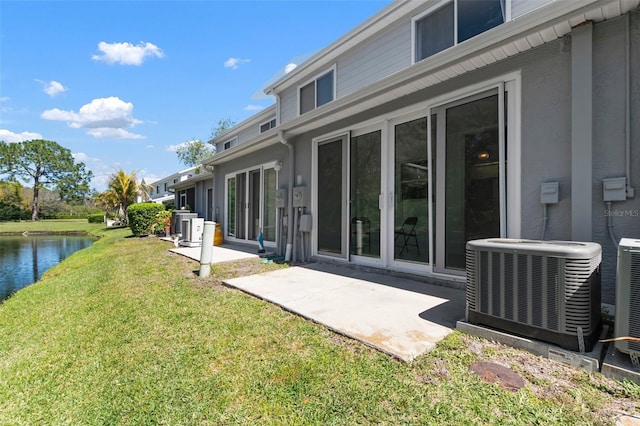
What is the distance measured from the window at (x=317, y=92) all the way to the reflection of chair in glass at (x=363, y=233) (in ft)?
12.6

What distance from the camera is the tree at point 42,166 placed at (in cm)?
3681

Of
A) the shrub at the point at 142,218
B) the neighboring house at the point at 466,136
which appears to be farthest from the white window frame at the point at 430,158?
the shrub at the point at 142,218

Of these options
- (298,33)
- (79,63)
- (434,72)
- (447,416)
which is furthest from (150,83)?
(447,416)

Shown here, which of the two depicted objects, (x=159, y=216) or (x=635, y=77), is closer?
(x=635, y=77)

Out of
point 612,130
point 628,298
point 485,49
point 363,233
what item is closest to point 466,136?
point 485,49

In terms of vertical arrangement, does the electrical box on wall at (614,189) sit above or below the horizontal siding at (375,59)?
below

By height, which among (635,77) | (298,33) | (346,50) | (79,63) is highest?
(79,63)

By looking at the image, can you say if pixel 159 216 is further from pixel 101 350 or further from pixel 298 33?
pixel 101 350

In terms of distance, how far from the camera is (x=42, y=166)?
129 ft

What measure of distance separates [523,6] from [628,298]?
4843mm

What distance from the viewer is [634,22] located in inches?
102

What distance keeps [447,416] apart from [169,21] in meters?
11.8

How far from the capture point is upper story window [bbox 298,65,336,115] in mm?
7551

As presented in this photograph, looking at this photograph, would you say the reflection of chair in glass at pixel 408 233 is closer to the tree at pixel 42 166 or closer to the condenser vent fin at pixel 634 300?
the condenser vent fin at pixel 634 300
